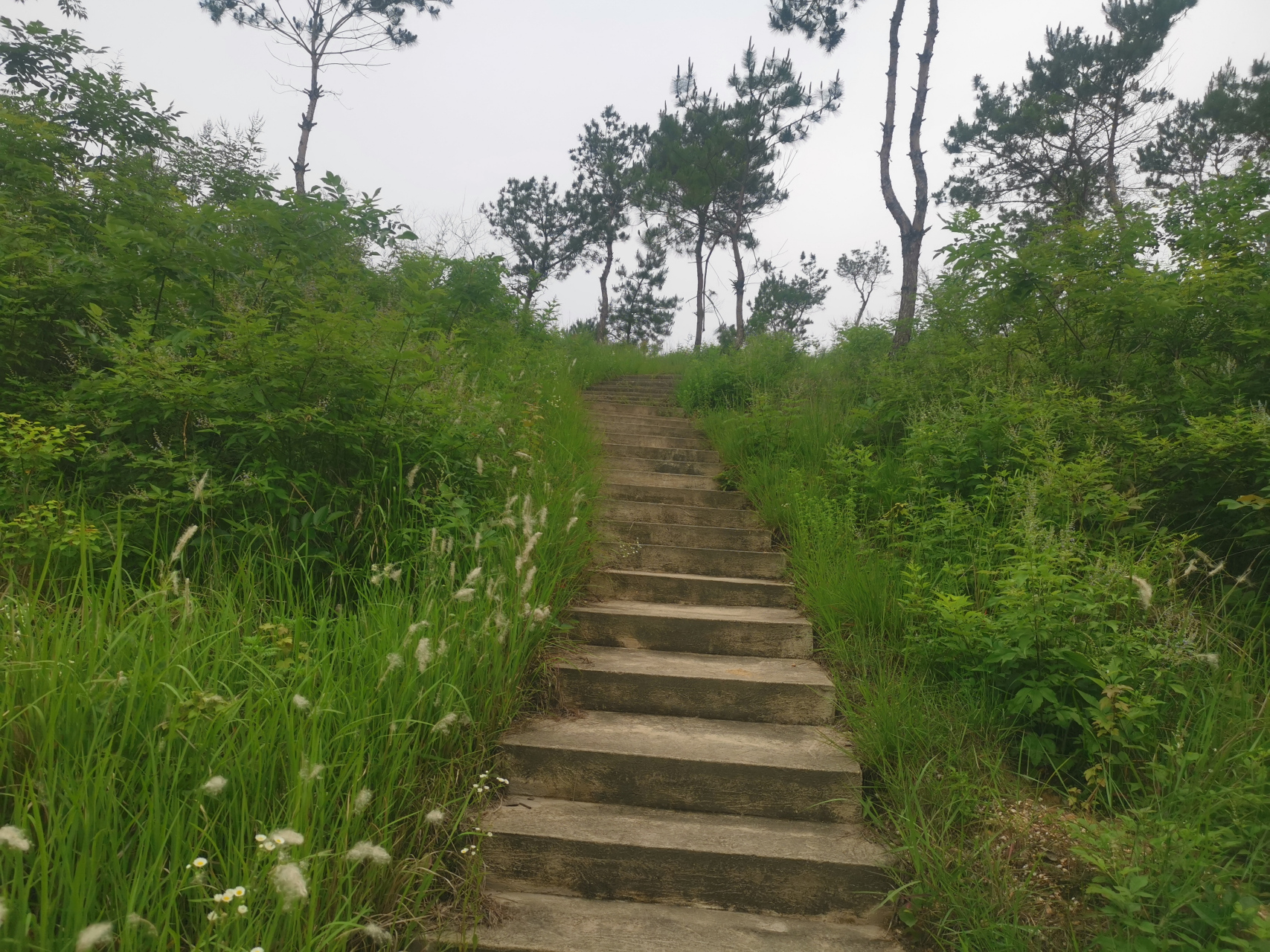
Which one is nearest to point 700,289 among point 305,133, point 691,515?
point 305,133

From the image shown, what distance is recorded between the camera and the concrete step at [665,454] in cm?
750

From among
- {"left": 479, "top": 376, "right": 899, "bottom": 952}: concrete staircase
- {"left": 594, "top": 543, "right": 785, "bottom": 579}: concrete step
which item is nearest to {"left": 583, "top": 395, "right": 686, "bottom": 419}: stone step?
{"left": 594, "top": 543, "right": 785, "bottom": 579}: concrete step

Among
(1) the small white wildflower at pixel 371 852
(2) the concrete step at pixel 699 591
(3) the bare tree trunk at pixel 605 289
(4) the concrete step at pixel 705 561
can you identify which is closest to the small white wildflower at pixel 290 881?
(1) the small white wildflower at pixel 371 852

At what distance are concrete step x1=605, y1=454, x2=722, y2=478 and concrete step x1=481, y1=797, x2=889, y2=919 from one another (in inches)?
185

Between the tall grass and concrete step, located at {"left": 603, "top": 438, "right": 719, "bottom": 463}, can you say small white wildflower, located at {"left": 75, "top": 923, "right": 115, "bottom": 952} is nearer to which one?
the tall grass

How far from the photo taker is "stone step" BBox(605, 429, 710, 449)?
26.5 ft

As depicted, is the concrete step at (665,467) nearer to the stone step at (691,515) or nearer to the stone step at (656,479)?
the stone step at (656,479)

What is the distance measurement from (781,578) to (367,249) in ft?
17.7

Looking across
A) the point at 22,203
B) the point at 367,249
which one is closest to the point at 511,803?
the point at 22,203

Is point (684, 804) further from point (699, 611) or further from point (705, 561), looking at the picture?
point (705, 561)

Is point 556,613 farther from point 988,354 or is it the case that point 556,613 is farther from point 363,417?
point 988,354

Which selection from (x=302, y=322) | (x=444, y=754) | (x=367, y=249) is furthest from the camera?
(x=367, y=249)

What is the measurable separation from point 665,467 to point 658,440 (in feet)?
3.24

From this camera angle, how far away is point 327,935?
1.68 m
